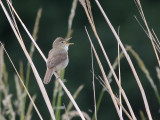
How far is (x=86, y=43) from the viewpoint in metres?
13.0

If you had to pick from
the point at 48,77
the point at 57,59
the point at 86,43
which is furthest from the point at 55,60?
the point at 86,43

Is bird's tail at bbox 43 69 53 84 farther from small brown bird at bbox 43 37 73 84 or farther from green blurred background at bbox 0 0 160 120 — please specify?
green blurred background at bbox 0 0 160 120

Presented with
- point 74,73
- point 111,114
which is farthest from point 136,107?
point 74,73

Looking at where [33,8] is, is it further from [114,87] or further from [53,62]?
[53,62]

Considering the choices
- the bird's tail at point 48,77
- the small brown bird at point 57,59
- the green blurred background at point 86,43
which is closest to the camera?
the bird's tail at point 48,77

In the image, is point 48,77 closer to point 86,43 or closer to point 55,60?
point 55,60

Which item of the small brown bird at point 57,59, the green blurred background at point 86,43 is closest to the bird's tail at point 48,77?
the small brown bird at point 57,59

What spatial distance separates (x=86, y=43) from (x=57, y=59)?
8.70 metres

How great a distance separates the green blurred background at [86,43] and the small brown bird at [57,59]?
690 centimetres

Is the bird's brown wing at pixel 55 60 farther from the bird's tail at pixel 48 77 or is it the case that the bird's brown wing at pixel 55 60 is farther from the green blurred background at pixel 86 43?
the green blurred background at pixel 86 43

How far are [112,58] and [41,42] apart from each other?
2.46 meters

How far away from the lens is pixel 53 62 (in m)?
4.14

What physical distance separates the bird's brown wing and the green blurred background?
714cm

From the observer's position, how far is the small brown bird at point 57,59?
3.99 metres
